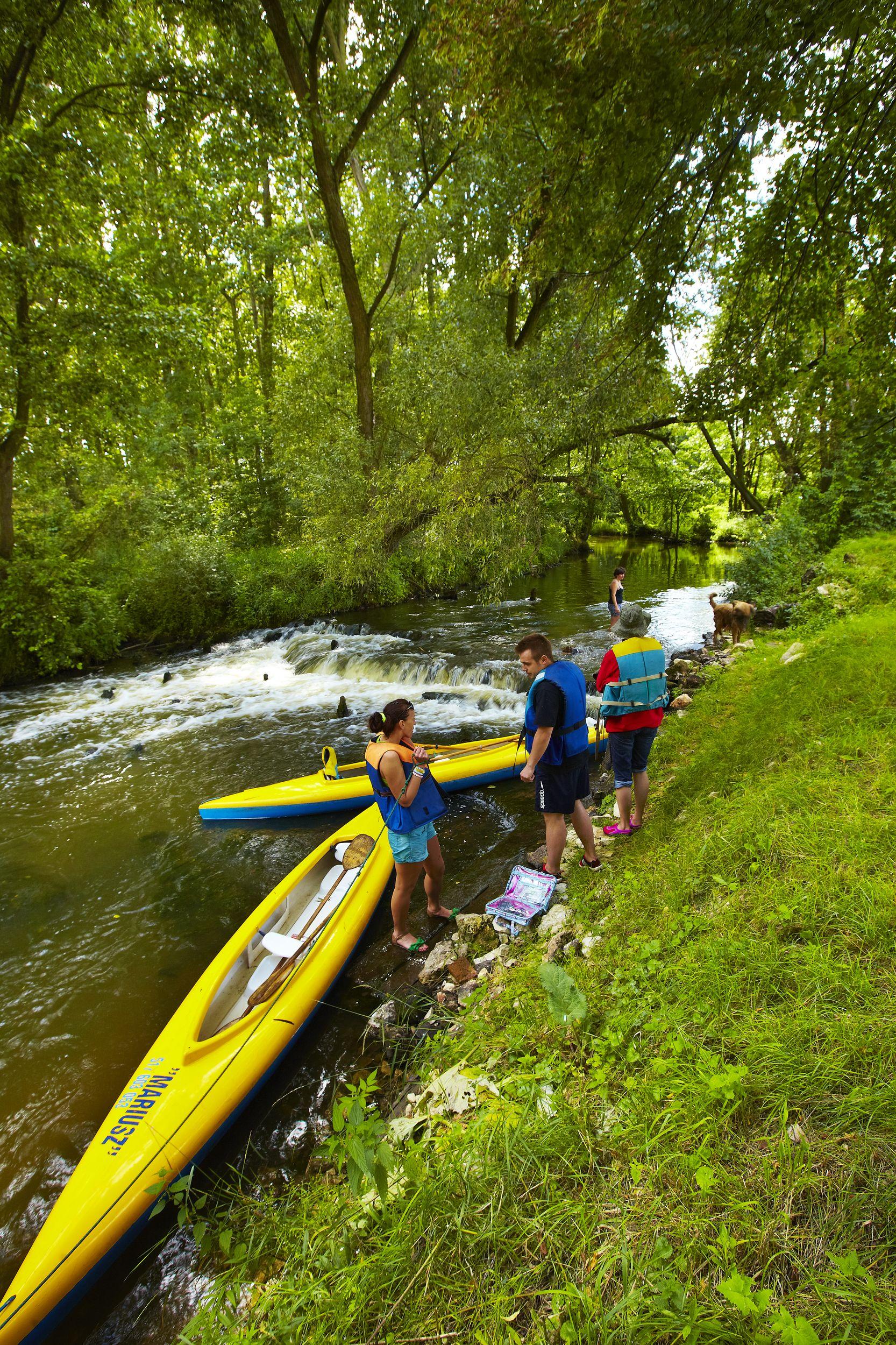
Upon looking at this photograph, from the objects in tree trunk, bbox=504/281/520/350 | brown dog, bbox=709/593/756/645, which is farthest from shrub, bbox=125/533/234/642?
brown dog, bbox=709/593/756/645

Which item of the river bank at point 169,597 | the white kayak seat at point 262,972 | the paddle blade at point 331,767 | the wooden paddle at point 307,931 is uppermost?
the river bank at point 169,597

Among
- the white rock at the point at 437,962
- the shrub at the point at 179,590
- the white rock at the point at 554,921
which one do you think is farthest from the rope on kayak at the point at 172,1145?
the shrub at the point at 179,590

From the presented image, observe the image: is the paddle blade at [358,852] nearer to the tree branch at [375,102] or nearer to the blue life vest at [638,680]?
the blue life vest at [638,680]

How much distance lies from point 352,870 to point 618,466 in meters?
8.33

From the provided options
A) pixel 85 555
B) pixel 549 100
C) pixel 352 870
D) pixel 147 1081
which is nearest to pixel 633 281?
pixel 549 100

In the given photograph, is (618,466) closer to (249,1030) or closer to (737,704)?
(737,704)

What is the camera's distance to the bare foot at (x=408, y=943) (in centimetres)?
418

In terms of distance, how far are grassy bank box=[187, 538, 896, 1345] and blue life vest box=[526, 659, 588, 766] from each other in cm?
106

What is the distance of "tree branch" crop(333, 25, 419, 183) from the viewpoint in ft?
33.5

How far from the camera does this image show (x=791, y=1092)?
5.79ft

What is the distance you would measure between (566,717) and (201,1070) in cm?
311

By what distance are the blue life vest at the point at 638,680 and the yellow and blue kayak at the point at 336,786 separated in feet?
8.16

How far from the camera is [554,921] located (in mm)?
3543

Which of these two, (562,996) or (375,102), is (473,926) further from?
(375,102)
